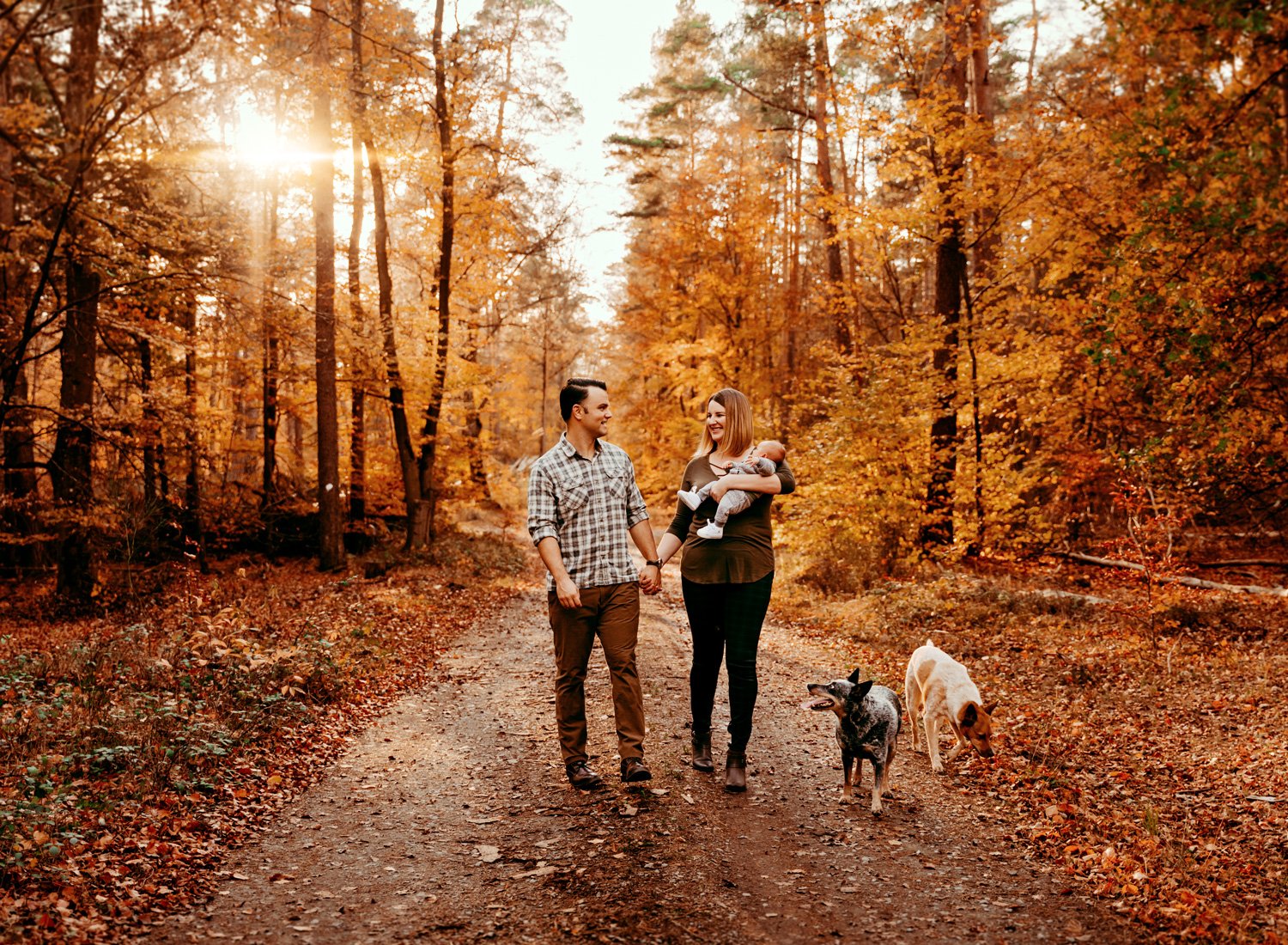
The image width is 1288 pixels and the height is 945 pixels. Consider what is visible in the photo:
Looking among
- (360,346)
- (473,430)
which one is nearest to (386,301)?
(360,346)

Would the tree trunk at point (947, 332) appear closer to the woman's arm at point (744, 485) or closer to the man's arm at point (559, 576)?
the woman's arm at point (744, 485)

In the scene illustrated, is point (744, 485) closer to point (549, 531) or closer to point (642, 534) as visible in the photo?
point (642, 534)

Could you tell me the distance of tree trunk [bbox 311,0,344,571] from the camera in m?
13.0

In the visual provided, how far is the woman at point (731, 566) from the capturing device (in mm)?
4617

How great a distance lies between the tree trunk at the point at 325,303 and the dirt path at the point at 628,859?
8.99 m

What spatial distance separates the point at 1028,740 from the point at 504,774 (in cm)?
370

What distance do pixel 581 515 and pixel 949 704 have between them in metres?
2.66

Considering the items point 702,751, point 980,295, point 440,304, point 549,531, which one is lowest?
point 702,751

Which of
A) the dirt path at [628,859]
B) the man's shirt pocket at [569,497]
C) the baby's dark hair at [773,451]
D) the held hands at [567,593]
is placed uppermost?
the baby's dark hair at [773,451]

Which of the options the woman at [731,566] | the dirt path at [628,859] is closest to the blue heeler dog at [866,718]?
the dirt path at [628,859]

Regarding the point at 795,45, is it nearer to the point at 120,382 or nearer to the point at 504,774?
the point at 120,382

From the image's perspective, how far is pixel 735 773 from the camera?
15.6 ft

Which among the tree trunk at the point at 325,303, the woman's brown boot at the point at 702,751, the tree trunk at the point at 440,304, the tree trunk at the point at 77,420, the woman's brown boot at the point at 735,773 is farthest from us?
the tree trunk at the point at 440,304

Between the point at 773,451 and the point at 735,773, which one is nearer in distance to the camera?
the point at 773,451
